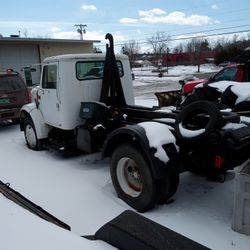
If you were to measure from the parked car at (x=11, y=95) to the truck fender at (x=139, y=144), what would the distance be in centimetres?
622

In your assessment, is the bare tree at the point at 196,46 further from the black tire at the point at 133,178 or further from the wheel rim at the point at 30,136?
the black tire at the point at 133,178

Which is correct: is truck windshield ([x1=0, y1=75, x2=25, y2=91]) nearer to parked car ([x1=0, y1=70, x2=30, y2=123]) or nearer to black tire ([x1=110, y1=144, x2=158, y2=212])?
parked car ([x1=0, y1=70, x2=30, y2=123])

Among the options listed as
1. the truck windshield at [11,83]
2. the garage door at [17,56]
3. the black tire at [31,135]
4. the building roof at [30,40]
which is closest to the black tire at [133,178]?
the black tire at [31,135]

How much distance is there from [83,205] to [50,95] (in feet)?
10.2

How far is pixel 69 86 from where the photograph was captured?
21.9ft

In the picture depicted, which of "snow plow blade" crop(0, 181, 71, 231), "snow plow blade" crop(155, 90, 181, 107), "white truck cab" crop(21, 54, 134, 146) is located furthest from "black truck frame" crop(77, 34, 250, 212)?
"snow plow blade" crop(155, 90, 181, 107)

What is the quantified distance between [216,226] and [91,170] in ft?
9.71

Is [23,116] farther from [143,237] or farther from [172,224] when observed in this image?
[143,237]

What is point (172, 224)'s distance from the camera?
13.8ft

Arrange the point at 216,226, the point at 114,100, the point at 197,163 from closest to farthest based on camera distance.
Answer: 1. the point at 216,226
2. the point at 197,163
3. the point at 114,100

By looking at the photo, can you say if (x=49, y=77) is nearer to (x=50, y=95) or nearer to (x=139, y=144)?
(x=50, y=95)

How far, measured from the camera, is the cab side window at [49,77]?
22.9ft

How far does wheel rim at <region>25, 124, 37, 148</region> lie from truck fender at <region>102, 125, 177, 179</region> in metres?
3.50

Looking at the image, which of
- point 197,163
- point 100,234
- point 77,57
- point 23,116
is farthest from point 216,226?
point 23,116
